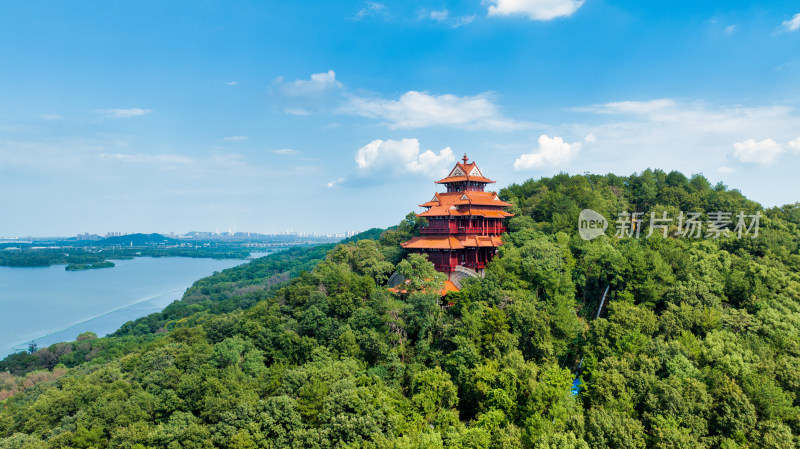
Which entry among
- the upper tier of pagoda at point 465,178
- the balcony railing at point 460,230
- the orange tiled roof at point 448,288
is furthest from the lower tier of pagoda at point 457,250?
the upper tier of pagoda at point 465,178

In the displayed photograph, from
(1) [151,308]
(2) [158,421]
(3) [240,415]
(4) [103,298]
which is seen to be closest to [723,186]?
(3) [240,415]

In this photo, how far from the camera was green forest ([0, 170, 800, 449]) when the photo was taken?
15.2 meters

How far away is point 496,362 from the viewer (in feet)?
58.7

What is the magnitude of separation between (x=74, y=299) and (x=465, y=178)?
70.4m

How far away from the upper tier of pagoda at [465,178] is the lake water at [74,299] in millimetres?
46347

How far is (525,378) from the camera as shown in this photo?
55.8 ft

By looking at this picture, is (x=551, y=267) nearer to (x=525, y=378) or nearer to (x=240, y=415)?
(x=525, y=378)

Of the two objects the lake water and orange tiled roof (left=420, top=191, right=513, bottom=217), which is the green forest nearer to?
orange tiled roof (left=420, top=191, right=513, bottom=217)

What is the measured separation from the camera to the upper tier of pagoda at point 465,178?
30.1 meters

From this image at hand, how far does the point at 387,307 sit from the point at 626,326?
35.7 ft

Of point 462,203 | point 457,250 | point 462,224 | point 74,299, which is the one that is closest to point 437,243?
point 457,250

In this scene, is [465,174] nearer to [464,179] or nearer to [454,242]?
[464,179]

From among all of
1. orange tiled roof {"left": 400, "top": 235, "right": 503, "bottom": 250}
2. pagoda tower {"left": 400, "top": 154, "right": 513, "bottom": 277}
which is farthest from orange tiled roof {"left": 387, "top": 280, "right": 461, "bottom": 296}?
orange tiled roof {"left": 400, "top": 235, "right": 503, "bottom": 250}

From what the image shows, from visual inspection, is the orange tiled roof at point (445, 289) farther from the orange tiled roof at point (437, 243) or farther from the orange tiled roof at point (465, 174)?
the orange tiled roof at point (465, 174)
